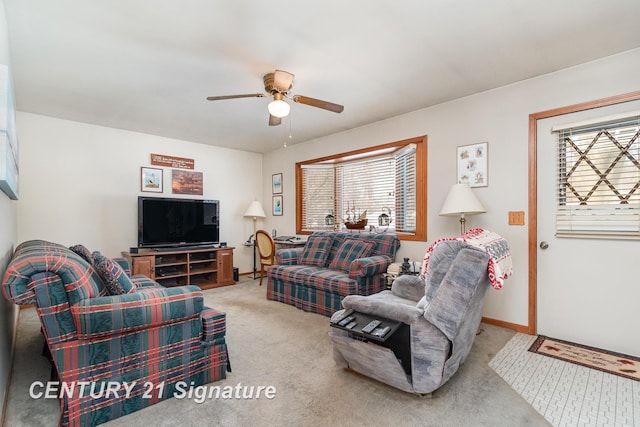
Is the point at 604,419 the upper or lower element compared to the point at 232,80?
lower

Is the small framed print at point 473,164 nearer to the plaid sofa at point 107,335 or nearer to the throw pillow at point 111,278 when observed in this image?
the plaid sofa at point 107,335

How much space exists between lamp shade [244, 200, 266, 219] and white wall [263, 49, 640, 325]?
273cm

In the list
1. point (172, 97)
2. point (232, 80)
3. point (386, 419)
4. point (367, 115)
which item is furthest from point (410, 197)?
point (172, 97)

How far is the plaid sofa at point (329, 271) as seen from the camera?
332cm

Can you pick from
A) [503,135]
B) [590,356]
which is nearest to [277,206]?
[503,135]

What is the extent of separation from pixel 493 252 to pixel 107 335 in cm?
227

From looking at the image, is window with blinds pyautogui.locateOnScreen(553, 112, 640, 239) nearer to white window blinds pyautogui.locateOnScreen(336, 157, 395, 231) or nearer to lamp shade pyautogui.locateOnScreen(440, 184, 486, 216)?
lamp shade pyautogui.locateOnScreen(440, 184, 486, 216)

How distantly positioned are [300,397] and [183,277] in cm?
356

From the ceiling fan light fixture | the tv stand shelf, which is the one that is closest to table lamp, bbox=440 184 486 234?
the ceiling fan light fixture

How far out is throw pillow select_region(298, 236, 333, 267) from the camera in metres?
4.12

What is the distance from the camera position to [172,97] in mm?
3340

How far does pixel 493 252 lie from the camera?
186cm

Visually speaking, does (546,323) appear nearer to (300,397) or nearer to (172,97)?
(300,397)

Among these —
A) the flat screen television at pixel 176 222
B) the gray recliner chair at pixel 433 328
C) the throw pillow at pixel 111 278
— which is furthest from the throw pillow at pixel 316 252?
the throw pillow at pixel 111 278
